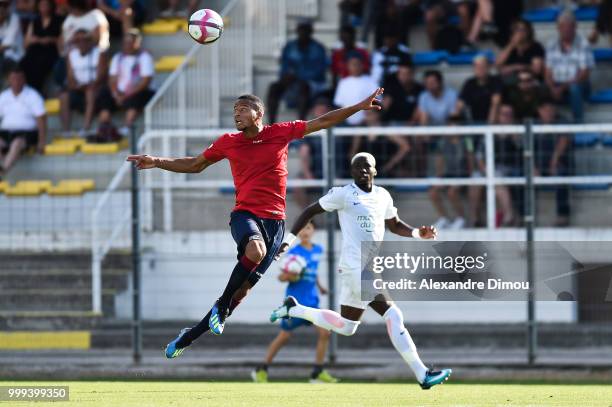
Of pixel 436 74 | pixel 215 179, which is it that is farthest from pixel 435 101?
pixel 215 179

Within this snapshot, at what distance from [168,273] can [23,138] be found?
13.5ft

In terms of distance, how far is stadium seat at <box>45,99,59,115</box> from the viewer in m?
23.7

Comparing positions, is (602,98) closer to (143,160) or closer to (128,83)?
(128,83)

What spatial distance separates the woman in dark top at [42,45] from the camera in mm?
24094

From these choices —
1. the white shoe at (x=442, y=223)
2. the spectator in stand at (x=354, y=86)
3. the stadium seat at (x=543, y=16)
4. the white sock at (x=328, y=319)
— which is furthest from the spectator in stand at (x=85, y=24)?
the white sock at (x=328, y=319)

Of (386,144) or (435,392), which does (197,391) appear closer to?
(435,392)

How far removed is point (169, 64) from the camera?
23359 millimetres

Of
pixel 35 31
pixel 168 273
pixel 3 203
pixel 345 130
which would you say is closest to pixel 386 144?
pixel 345 130

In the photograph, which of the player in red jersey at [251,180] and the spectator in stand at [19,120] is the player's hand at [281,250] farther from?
the spectator in stand at [19,120]

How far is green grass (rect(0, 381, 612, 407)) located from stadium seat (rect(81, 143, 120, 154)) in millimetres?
5567

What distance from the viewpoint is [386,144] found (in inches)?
753

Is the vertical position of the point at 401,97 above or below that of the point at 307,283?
above

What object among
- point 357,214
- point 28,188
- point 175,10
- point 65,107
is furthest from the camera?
point 175,10

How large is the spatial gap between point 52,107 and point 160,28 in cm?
213
